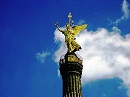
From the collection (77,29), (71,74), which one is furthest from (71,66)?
(77,29)

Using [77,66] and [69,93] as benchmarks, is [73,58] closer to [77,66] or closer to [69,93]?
[77,66]

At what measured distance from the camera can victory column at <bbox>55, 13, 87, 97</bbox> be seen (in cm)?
4404

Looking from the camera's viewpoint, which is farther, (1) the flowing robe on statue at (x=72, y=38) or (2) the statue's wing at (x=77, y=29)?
(2) the statue's wing at (x=77, y=29)

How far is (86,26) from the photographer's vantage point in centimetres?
4909

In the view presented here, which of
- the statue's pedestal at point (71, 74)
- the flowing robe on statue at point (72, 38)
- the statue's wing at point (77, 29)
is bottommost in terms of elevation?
the statue's pedestal at point (71, 74)

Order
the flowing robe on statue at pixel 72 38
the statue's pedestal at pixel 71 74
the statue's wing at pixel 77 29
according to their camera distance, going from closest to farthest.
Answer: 1. the statue's pedestal at pixel 71 74
2. the flowing robe on statue at pixel 72 38
3. the statue's wing at pixel 77 29

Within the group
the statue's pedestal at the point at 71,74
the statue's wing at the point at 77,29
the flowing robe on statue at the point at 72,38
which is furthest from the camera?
the statue's wing at the point at 77,29

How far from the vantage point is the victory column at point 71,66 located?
44037mm

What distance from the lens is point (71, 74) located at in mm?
44969

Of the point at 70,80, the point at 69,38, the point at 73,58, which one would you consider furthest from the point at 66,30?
the point at 70,80

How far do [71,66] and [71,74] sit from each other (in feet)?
3.30

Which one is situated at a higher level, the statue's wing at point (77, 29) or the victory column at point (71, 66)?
the statue's wing at point (77, 29)

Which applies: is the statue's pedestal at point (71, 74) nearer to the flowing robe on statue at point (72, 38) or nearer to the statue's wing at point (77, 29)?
the flowing robe on statue at point (72, 38)

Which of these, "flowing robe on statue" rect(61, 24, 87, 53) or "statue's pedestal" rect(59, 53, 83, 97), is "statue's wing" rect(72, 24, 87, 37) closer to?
"flowing robe on statue" rect(61, 24, 87, 53)
